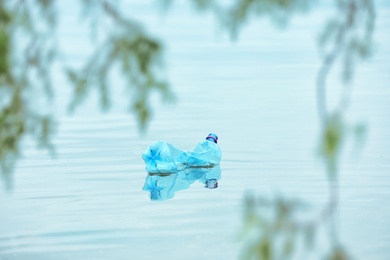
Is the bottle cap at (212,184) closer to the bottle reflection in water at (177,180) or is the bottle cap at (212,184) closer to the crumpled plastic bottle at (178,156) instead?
the bottle reflection in water at (177,180)

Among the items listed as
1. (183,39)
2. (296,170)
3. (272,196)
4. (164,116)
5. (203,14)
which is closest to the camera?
(272,196)

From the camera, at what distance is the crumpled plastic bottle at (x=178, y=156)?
6.87 metres

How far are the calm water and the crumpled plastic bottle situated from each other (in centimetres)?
7

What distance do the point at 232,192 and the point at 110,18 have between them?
377 cm

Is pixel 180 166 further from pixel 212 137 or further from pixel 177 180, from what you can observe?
pixel 177 180

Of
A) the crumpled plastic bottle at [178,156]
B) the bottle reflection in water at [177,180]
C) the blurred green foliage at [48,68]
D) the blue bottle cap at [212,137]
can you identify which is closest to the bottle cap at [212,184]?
the bottle reflection in water at [177,180]

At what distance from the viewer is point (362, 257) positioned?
4.97 meters

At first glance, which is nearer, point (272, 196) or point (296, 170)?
point (272, 196)

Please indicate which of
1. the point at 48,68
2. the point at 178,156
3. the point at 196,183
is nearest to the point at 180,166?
the point at 178,156

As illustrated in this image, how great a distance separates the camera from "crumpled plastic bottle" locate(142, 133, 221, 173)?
687 centimetres

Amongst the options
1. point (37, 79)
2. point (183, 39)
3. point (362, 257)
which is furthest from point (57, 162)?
point (183, 39)

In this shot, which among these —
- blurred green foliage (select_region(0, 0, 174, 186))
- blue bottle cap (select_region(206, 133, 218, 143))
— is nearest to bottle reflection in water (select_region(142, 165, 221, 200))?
blue bottle cap (select_region(206, 133, 218, 143))

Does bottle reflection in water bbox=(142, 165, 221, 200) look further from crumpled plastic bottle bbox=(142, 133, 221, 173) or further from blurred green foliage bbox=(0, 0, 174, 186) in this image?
blurred green foliage bbox=(0, 0, 174, 186)

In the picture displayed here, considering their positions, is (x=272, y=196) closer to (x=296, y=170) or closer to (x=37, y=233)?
(x=37, y=233)
